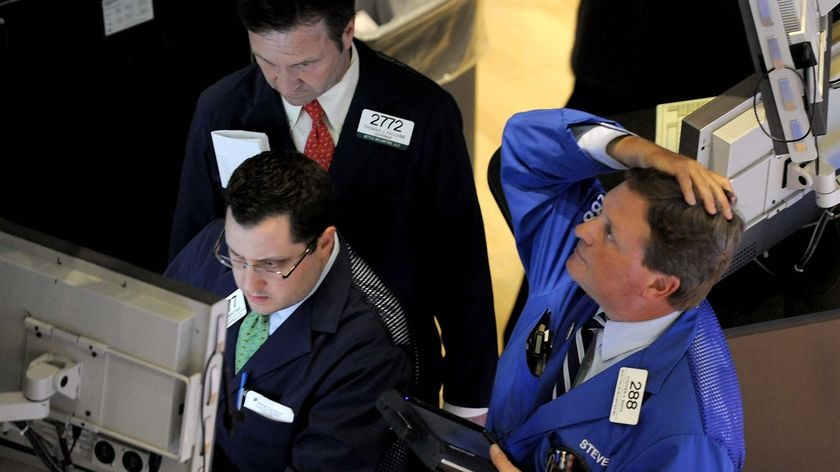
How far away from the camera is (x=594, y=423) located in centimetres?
248

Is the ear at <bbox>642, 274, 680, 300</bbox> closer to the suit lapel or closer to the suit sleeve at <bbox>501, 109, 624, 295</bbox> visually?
the suit sleeve at <bbox>501, 109, 624, 295</bbox>

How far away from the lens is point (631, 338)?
99.7 inches

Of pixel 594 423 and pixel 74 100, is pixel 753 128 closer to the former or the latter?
pixel 594 423

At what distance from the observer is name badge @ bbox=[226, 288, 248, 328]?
275cm

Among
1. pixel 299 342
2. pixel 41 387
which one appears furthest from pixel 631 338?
pixel 41 387

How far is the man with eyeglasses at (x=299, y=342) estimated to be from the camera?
2.58 meters

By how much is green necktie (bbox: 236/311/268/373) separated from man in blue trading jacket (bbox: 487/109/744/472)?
22.9 inches

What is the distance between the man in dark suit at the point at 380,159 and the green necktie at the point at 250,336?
1.35 feet

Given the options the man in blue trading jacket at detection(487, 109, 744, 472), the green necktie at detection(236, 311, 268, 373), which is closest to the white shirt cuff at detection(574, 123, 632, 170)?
the man in blue trading jacket at detection(487, 109, 744, 472)

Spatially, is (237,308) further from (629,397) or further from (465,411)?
(629,397)

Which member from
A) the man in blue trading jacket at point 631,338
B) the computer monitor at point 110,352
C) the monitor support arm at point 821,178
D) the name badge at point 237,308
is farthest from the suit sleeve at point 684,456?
the monitor support arm at point 821,178

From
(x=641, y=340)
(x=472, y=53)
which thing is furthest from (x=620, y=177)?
(x=641, y=340)

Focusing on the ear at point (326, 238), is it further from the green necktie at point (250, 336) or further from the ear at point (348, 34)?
the ear at point (348, 34)

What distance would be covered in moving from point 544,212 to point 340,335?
2.10 ft
